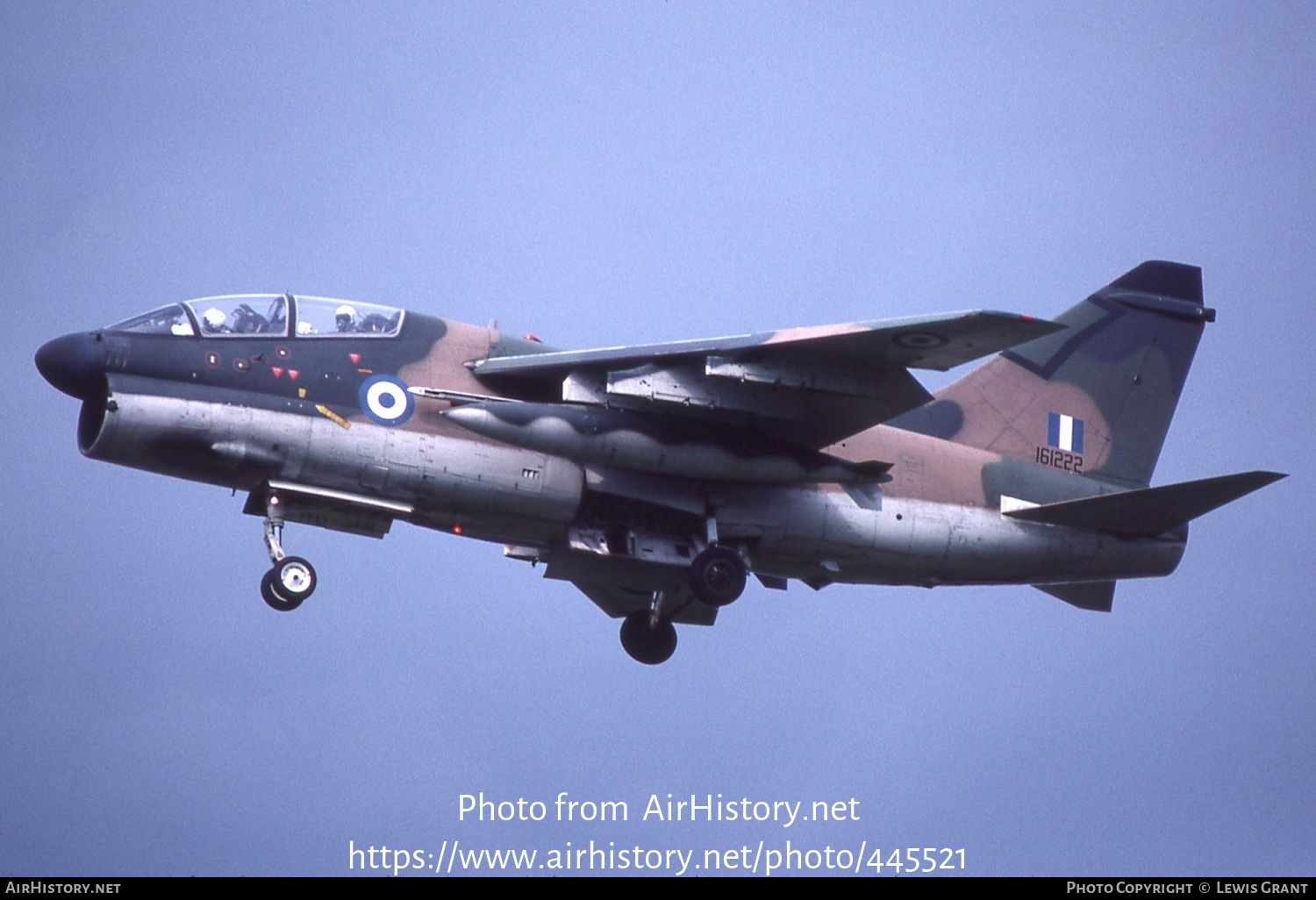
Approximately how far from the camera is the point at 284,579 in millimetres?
19266

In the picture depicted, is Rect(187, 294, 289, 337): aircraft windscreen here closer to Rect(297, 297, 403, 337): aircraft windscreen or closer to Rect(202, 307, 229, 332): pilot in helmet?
Rect(202, 307, 229, 332): pilot in helmet

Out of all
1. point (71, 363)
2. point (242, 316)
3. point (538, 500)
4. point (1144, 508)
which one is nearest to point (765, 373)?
point (538, 500)

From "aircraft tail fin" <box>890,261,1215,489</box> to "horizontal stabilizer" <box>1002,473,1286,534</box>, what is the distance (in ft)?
3.58

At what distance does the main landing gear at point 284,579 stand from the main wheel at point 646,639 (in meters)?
5.52

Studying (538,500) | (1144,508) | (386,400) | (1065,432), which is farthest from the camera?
(1065,432)

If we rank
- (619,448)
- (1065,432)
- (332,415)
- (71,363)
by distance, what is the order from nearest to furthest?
(71,363) → (332,415) → (619,448) → (1065,432)

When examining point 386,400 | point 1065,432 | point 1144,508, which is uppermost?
point 1065,432

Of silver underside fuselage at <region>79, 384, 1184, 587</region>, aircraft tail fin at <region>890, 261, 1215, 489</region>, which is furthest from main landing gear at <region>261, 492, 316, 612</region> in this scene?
aircraft tail fin at <region>890, 261, 1215, 489</region>

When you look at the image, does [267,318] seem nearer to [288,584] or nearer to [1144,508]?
[288,584]

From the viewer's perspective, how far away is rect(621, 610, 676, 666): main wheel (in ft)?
77.7

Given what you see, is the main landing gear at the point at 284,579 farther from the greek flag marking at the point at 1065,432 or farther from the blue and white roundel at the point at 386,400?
the greek flag marking at the point at 1065,432

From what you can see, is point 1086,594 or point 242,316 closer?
point 242,316

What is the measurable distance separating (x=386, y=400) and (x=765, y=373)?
416 cm

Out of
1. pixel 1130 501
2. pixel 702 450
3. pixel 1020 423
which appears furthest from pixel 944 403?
pixel 702 450
